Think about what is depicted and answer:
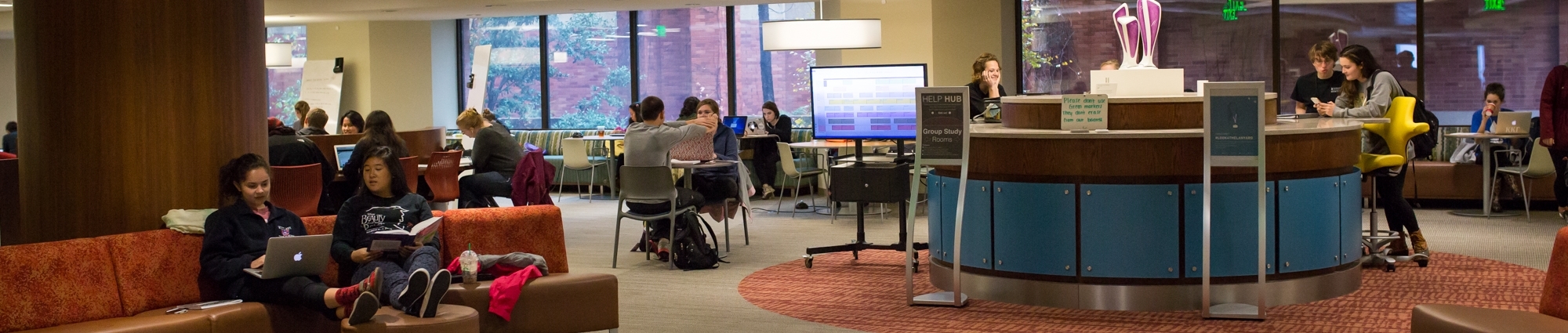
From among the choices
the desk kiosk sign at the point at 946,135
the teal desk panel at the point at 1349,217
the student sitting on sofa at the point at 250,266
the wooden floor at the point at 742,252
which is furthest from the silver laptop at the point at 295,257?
the teal desk panel at the point at 1349,217

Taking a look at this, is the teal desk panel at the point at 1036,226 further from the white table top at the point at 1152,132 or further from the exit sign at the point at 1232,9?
the exit sign at the point at 1232,9

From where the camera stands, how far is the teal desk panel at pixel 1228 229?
5508mm

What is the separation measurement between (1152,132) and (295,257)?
3398 millimetres

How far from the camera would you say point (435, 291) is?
422 cm

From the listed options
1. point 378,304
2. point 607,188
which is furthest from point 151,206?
point 607,188

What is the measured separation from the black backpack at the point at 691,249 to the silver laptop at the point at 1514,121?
6103mm

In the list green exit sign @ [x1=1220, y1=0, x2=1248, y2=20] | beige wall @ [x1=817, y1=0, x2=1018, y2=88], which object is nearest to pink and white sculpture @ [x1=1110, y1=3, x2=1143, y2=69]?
beige wall @ [x1=817, y1=0, x2=1018, y2=88]

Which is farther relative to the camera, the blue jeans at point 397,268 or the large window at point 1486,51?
the large window at point 1486,51

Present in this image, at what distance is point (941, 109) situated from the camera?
563 cm

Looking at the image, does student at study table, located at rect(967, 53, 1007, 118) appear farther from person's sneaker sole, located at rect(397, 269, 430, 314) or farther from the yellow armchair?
person's sneaker sole, located at rect(397, 269, 430, 314)

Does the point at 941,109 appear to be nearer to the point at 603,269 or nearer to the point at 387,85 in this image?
the point at 603,269

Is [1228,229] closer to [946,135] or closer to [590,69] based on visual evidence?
[946,135]

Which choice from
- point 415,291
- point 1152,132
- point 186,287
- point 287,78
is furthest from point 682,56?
point 415,291

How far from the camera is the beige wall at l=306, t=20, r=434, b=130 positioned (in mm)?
15859
